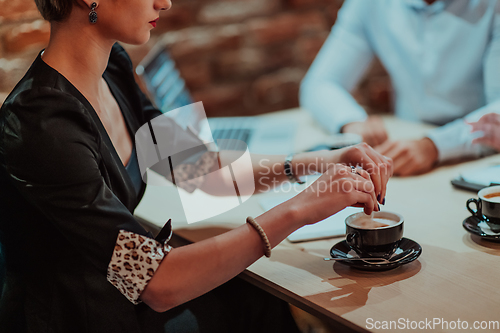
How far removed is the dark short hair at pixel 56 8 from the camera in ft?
2.43

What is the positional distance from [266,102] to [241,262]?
180 cm

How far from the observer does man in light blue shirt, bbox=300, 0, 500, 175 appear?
1262mm

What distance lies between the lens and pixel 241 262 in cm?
71

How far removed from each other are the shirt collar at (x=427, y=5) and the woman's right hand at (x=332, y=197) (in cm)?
117

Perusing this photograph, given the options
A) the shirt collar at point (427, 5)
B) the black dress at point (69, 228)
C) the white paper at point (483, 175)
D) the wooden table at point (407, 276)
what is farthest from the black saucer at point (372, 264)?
the shirt collar at point (427, 5)

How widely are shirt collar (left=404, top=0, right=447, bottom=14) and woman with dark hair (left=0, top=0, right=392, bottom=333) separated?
1007 millimetres

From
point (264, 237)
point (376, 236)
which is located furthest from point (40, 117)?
point (376, 236)

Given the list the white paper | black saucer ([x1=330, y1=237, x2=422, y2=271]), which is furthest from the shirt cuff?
black saucer ([x1=330, y1=237, x2=422, y2=271])

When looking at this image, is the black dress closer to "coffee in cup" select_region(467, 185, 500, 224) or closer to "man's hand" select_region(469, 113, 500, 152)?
"coffee in cup" select_region(467, 185, 500, 224)

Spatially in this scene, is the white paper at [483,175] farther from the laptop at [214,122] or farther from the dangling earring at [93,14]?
the dangling earring at [93,14]

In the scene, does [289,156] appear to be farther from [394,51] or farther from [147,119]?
[394,51]

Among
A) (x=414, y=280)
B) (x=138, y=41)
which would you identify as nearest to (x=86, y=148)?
(x=138, y=41)

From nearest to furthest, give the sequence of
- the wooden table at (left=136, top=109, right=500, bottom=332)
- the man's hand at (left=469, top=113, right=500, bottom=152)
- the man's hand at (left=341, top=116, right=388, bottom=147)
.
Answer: the wooden table at (left=136, top=109, right=500, bottom=332) < the man's hand at (left=469, top=113, right=500, bottom=152) < the man's hand at (left=341, top=116, right=388, bottom=147)

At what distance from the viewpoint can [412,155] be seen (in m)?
1.20
